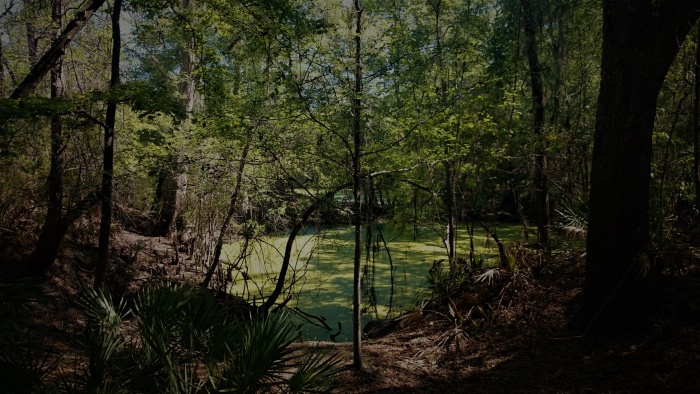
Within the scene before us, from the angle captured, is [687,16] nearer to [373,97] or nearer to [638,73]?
[638,73]

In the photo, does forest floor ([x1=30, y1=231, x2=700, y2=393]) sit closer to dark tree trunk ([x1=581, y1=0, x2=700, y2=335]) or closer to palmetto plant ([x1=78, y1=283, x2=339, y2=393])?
dark tree trunk ([x1=581, y1=0, x2=700, y2=335])

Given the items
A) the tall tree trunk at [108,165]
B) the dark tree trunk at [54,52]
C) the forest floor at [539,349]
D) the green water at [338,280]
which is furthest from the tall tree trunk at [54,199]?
the green water at [338,280]

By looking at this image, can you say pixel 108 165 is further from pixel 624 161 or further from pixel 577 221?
pixel 577 221

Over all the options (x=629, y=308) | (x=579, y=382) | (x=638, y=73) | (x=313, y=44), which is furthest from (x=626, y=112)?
(x=313, y=44)

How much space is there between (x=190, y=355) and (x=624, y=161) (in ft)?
14.4

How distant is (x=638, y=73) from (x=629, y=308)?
237 centimetres

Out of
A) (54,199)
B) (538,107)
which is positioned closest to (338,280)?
(538,107)

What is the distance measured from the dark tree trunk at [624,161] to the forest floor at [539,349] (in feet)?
1.05

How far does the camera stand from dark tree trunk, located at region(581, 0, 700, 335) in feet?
14.8

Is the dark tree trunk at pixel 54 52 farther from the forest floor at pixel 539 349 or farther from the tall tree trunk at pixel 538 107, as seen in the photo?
the tall tree trunk at pixel 538 107

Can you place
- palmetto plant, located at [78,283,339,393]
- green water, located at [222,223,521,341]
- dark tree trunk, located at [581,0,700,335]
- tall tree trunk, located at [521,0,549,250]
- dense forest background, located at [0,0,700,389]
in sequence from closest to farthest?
palmetto plant, located at [78,283,339,393]
dark tree trunk, located at [581,0,700,335]
dense forest background, located at [0,0,700,389]
tall tree trunk, located at [521,0,549,250]
green water, located at [222,223,521,341]

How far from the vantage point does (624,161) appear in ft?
15.4

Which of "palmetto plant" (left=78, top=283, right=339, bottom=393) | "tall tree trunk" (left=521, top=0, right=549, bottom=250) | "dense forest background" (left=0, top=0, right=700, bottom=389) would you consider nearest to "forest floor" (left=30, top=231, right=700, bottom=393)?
"dense forest background" (left=0, top=0, right=700, bottom=389)

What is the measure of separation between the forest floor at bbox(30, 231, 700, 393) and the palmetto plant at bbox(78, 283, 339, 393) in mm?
550
